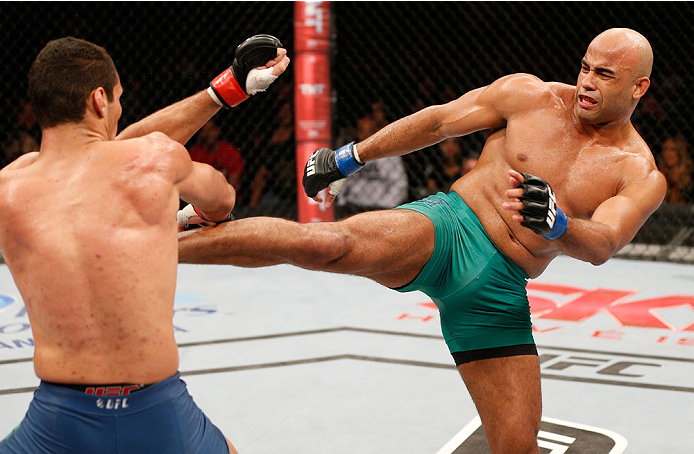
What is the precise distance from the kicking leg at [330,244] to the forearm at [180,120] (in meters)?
0.31

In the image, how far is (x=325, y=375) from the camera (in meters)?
2.94

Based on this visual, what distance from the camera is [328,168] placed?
2.31 meters

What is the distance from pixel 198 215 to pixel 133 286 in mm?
414

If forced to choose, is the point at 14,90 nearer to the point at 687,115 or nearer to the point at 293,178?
the point at 293,178

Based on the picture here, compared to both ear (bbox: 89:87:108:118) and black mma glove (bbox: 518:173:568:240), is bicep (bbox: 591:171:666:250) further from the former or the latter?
ear (bbox: 89:87:108:118)

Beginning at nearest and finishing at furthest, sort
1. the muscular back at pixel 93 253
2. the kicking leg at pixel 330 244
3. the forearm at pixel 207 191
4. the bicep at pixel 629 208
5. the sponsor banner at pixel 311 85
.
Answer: the muscular back at pixel 93 253 < the forearm at pixel 207 191 < the kicking leg at pixel 330 244 < the bicep at pixel 629 208 < the sponsor banner at pixel 311 85

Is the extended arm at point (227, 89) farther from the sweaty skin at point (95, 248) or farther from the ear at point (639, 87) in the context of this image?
the ear at point (639, 87)

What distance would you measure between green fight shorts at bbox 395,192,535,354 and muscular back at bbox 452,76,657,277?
0.16 ft

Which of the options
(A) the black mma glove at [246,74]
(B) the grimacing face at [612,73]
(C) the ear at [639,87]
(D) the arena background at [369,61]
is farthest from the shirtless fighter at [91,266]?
(D) the arena background at [369,61]

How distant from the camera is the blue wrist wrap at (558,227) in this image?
1654 millimetres

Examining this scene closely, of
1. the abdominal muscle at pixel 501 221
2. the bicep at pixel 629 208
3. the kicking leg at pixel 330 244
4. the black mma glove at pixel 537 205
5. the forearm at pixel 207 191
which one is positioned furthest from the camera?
the abdominal muscle at pixel 501 221

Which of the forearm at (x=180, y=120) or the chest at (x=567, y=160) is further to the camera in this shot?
the chest at (x=567, y=160)

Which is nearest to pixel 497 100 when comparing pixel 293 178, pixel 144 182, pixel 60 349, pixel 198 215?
pixel 198 215

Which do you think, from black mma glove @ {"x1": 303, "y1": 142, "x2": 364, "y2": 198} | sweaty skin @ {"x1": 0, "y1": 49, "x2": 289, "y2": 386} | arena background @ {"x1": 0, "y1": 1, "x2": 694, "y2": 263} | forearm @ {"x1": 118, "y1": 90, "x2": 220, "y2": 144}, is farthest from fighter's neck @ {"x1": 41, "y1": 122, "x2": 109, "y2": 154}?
arena background @ {"x1": 0, "y1": 1, "x2": 694, "y2": 263}
